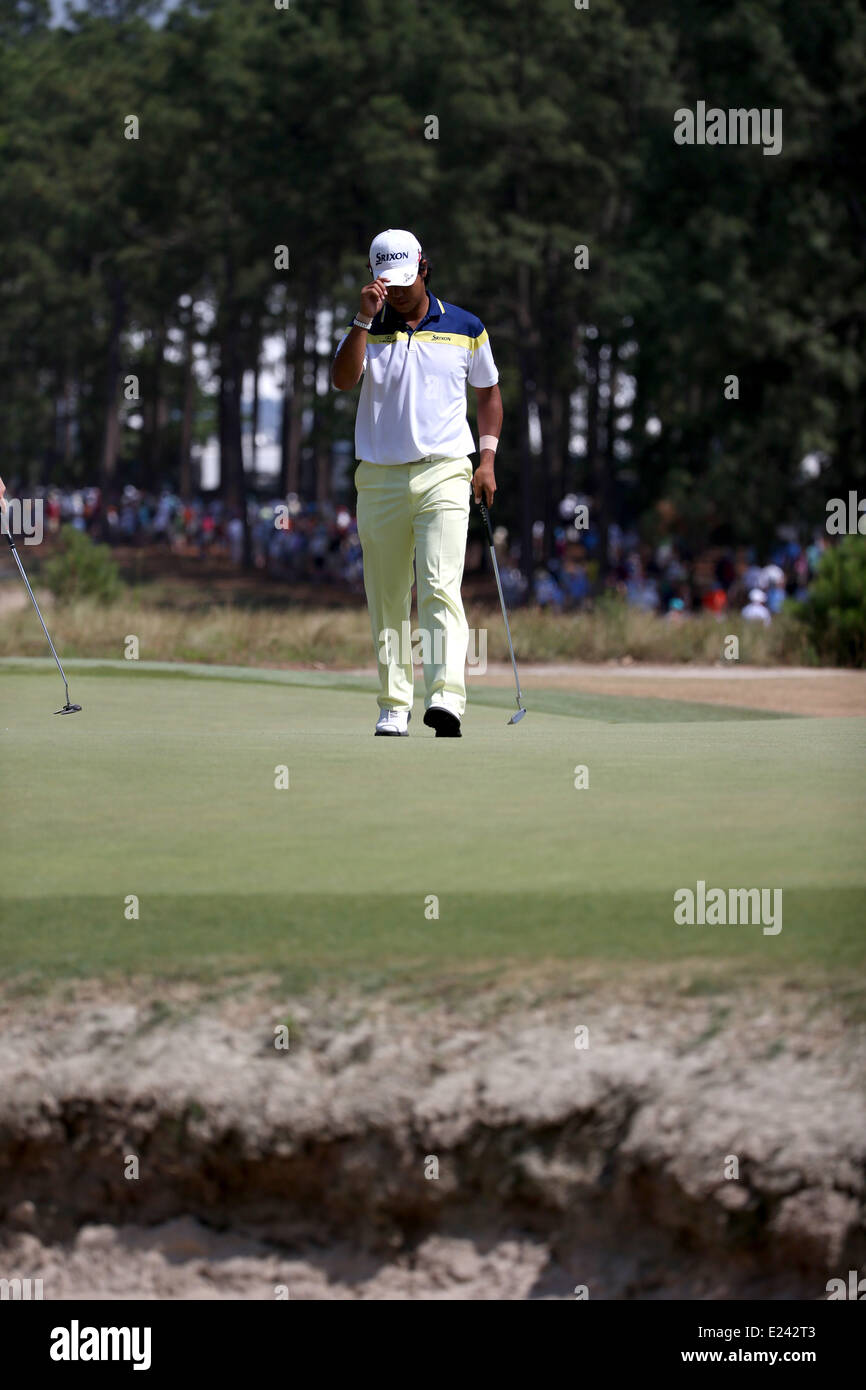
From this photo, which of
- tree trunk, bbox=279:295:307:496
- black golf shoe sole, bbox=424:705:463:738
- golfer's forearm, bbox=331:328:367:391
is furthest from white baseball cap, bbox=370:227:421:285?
Answer: tree trunk, bbox=279:295:307:496

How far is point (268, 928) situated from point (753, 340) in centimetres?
3819

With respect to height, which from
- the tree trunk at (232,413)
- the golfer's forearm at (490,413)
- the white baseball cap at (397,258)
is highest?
the tree trunk at (232,413)

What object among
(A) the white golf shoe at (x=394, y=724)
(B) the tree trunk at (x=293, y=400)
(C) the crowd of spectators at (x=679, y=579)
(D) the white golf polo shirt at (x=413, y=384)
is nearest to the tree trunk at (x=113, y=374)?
(B) the tree trunk at (x=293, y=400)

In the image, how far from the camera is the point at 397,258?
7.77 meters

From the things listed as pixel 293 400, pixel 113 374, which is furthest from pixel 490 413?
pixel 113 374

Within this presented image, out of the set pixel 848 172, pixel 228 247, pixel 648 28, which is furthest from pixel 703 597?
pixel 228 247

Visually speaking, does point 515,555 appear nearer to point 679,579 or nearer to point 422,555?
point 679,579

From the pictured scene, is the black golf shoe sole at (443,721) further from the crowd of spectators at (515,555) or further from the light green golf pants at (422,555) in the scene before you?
the crowd of spectators at (515,555)

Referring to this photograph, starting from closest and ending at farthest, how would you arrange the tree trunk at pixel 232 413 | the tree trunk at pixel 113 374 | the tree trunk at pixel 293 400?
the tree trunk at pixel 232 413 → the tree trunk at pixel 293 400 → the tree trunk at pixel 113 374

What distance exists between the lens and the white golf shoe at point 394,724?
8.52 m

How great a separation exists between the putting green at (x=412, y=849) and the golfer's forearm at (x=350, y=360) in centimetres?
157

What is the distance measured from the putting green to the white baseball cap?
1.98 meters

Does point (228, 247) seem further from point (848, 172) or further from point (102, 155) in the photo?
point (848, 172)

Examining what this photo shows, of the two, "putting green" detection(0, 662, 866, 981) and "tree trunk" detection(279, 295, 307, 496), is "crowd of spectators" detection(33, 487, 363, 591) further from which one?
"putting green" detection(0, 662, 866, 981)
